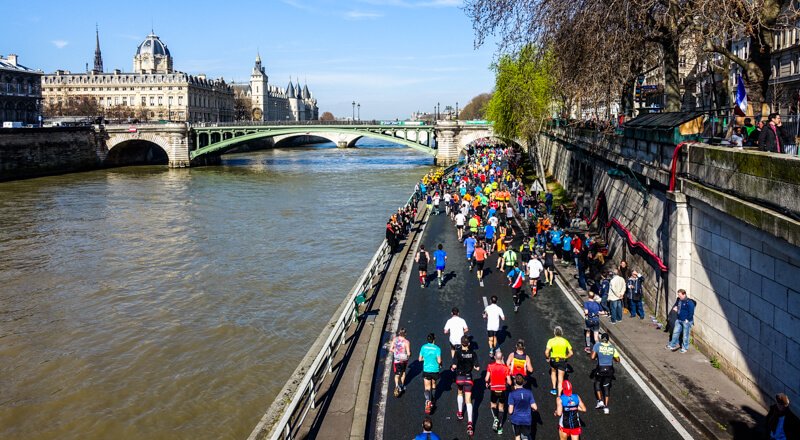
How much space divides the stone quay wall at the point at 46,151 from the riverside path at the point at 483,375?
179 feet

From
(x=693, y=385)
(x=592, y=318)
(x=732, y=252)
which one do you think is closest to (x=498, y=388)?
(x=693, y=385)

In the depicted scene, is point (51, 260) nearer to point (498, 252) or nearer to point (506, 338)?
point (498, 252)

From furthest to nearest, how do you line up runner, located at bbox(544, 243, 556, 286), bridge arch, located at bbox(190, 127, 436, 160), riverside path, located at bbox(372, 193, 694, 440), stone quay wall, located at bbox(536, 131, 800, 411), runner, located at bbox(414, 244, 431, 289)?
bridge arch, located at bbox(190, 127, 436, 160) < runner, located at bbox(544, 243, 556, 286) < runner, located at bbox(414, 244, 431, 289) < riverside path, located at bbox(372, 193, 694, 440) < stone quay wall, located at bbox(536, 131, 800, 411)

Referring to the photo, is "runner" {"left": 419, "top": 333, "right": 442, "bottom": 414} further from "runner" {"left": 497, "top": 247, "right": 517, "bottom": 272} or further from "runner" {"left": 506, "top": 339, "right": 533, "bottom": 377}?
"runner" {"left": 497, "top": 247, "right": 517, "bottom": 272}

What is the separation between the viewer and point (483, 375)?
40.7 ft

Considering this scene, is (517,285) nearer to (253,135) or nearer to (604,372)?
(604,372)

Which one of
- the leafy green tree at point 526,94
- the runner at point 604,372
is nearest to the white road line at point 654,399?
the runner at point 604,372

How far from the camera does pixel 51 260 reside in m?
27.3

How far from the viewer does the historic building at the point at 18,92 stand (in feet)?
278

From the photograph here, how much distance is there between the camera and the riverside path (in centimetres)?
1005

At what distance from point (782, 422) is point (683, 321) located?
440cm

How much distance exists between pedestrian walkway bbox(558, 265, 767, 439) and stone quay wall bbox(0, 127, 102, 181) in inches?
2370

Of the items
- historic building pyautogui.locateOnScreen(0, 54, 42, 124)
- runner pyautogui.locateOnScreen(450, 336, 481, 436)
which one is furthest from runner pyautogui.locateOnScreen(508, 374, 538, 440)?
historic building pyautogui.locateOnScreen(0, 54, 42, 124)

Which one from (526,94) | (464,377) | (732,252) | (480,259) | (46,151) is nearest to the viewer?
(464,377)
